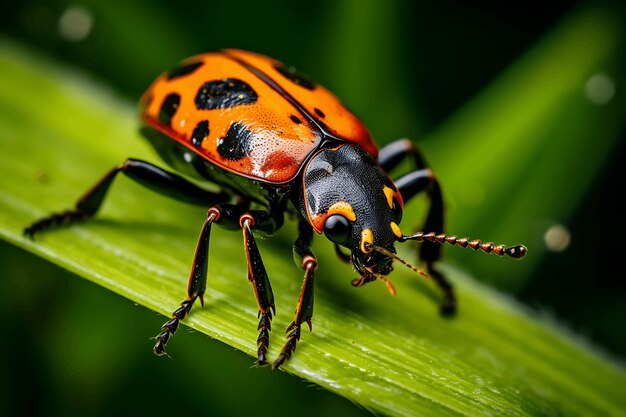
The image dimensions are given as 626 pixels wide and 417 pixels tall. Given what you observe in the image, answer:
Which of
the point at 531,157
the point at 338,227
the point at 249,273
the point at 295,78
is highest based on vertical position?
the point at 531,157

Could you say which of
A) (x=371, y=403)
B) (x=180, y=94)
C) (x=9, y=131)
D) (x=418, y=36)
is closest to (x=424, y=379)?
(x=371, y=403)

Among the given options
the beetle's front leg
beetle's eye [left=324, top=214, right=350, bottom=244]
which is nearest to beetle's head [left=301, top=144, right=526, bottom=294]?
beetle's eye [left=324, top=214, right=350, bottom=244]

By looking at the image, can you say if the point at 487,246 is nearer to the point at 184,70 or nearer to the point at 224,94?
the point at 224,94

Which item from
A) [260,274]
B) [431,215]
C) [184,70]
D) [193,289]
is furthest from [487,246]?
[184,70]

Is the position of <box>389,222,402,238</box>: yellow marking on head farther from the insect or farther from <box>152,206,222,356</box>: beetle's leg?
<box>152,206,222,356</box>: beetle's leg

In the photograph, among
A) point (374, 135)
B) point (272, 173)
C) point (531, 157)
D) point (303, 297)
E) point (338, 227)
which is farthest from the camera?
point (374, 135)

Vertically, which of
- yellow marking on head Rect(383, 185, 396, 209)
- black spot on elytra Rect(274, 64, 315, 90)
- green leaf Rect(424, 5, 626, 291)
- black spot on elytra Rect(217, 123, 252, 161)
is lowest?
black spot on elytra Rect(217, 123, 252, 161)

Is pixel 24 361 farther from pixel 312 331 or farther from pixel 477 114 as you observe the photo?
pixel 477 114
